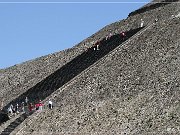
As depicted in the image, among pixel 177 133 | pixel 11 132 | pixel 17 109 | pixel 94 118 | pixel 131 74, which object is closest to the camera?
pixel 177 133

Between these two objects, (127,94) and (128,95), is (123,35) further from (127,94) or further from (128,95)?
(128,95)

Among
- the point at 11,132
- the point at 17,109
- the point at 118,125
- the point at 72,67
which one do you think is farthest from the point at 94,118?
the point at 72,67

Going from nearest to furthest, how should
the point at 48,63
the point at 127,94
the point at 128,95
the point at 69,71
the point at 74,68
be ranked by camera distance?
1. the point at 128,95
2. the point at 127,94
3. the point at 69,71
4. the point at 74,68
5. the point at 48,63

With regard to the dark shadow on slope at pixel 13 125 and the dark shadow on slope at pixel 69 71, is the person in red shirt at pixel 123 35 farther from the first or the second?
the dark shadow on slope at pixel 13 125

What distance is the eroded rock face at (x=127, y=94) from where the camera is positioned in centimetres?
3378

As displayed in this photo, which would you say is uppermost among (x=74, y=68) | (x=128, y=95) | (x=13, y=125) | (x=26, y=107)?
(x=74, y=68)

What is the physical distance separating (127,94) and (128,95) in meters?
0.29

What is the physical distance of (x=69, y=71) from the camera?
53719mm

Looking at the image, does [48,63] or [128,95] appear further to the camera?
[48,63]

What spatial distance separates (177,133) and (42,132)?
1149 centimetres

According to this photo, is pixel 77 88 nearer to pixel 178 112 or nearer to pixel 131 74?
pixel 131 74

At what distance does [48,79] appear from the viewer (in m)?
55.4

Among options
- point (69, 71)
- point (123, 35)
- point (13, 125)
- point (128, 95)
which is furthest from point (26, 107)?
point (123, 35)

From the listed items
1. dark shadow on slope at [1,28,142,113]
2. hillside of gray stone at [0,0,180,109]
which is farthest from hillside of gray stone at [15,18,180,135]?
hillside of gray stone at [0,0,180,109]
